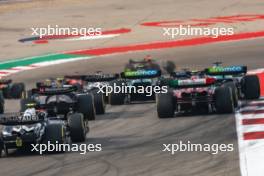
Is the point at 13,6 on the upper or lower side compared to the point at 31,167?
upper

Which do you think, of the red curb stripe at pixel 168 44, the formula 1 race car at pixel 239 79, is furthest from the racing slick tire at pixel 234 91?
the red curb stripe at pixel 168 44

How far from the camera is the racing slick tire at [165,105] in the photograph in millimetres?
26203

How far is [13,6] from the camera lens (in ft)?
205

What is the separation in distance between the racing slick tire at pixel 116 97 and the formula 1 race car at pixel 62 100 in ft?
10.1

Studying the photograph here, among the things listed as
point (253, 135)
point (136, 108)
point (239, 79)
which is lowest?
point (253, 135)

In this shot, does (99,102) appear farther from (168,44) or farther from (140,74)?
(168,44)

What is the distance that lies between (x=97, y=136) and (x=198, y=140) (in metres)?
2.93

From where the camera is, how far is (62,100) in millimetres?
26188

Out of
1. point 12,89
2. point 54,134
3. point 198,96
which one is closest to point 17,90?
point 12,89

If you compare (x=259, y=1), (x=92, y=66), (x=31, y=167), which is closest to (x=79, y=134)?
(x=31, y=167)

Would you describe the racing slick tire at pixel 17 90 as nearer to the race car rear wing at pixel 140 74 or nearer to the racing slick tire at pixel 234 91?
the race car rear wing at pixel 140 74

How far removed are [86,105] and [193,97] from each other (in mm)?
2927

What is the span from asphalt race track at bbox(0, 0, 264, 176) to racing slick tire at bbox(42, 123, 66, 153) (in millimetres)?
378

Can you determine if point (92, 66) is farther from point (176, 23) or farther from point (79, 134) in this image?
point (79, 134)
